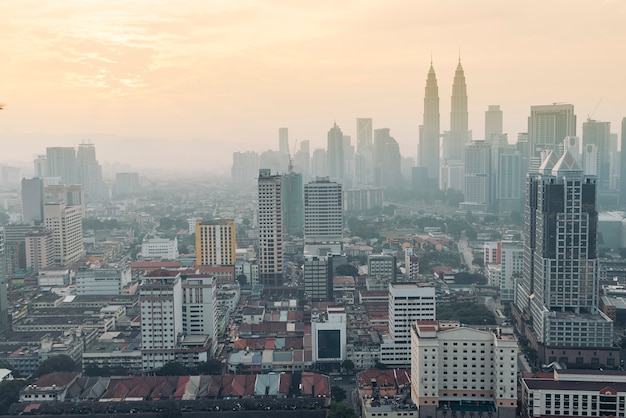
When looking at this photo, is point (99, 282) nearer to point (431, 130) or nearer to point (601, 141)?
point (601, 141)

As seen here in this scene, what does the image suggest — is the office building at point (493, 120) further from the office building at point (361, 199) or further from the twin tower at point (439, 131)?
the office building at point (361, 199)

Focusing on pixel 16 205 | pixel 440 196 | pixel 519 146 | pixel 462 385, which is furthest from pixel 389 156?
pixel 462 385

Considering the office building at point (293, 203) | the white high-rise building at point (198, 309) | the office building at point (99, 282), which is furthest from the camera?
the office building at point (293, 203)

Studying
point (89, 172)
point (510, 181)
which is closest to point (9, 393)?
point (510, 181)

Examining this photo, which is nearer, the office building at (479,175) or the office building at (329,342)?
the office building at (329,342)

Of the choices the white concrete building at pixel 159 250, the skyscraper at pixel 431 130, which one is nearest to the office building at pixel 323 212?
the white concrete building at pixel 159 250

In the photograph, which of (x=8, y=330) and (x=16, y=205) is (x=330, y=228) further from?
(x=16, y=205)

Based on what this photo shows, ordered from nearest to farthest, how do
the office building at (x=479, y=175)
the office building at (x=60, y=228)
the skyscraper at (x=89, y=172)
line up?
the office building at (x=60, y=228)
the office building at (x=479, y=175)
the skyscraper at (x=89, y=172)
